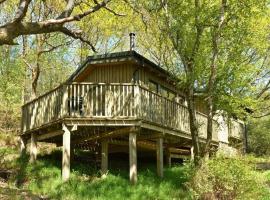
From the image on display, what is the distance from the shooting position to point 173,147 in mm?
27078

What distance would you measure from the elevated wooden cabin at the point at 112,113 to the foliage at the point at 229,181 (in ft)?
13.9

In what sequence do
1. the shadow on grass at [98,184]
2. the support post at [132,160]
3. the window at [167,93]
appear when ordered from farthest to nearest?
the window at [167,93] → the support post at [132,160] → the shadow on grass at [98,184]

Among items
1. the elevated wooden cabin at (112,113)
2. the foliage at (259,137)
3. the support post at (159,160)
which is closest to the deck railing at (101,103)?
the elevated wooden cabin at (112,113)

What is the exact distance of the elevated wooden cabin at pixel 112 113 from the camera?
62.2 ft

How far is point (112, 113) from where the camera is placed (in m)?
19.2

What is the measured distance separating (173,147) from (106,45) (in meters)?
18.8

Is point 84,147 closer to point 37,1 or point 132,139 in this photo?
point 132,139

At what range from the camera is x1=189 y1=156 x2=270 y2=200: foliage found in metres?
14.7

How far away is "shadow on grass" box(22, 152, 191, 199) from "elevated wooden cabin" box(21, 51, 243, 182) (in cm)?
64

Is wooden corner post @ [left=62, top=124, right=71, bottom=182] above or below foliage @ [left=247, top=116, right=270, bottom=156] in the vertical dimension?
below

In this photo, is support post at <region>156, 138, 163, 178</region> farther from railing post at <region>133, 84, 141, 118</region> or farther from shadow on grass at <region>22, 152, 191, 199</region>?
railing post at <region>133, 84, 141, 118</region>

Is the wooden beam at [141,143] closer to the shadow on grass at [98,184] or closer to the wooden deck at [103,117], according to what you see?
the wooden deck at [103,117]

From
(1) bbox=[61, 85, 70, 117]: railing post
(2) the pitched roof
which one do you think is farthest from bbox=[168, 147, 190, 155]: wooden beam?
(1) bbox=[61, 85, 70, 117]: railing post

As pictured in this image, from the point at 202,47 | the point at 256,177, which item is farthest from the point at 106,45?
the point at 256,177
